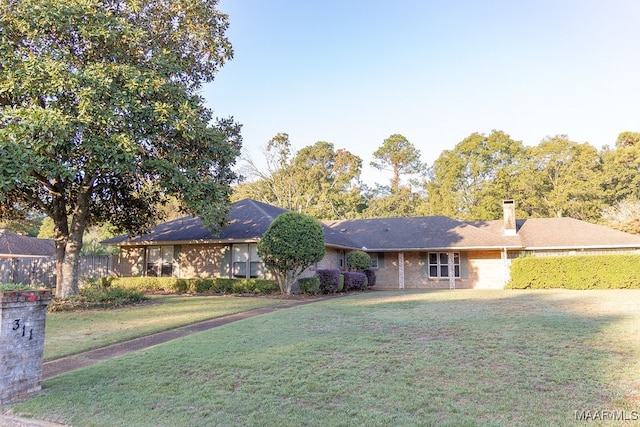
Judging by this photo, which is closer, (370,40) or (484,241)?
(370,40)

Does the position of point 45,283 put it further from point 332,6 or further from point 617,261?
point 617,261

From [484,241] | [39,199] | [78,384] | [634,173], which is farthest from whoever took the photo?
[634,173]

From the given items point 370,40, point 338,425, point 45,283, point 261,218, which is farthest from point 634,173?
point 45,283

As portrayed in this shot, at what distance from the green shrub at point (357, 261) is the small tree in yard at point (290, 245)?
19.2 ft

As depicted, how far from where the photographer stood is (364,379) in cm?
497

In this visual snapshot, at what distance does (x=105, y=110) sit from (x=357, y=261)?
14866mm

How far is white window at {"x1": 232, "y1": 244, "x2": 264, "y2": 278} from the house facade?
0.05 meters

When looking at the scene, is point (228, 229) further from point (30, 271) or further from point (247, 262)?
point (30, 271)

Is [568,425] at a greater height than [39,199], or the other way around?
[39,199]

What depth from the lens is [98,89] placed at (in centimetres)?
1134

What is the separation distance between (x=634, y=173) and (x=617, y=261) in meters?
20.5

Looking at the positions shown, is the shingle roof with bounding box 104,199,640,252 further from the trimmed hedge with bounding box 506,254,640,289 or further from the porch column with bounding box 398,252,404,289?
the trimmed hedge with bounding box 506,254,640,289

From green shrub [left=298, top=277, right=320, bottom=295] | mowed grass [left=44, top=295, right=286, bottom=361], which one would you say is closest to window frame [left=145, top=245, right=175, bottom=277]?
mowed grass [left=44, top=295, right=286, bottom=361]

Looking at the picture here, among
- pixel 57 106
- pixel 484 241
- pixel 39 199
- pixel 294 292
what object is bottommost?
pixel 294 292
